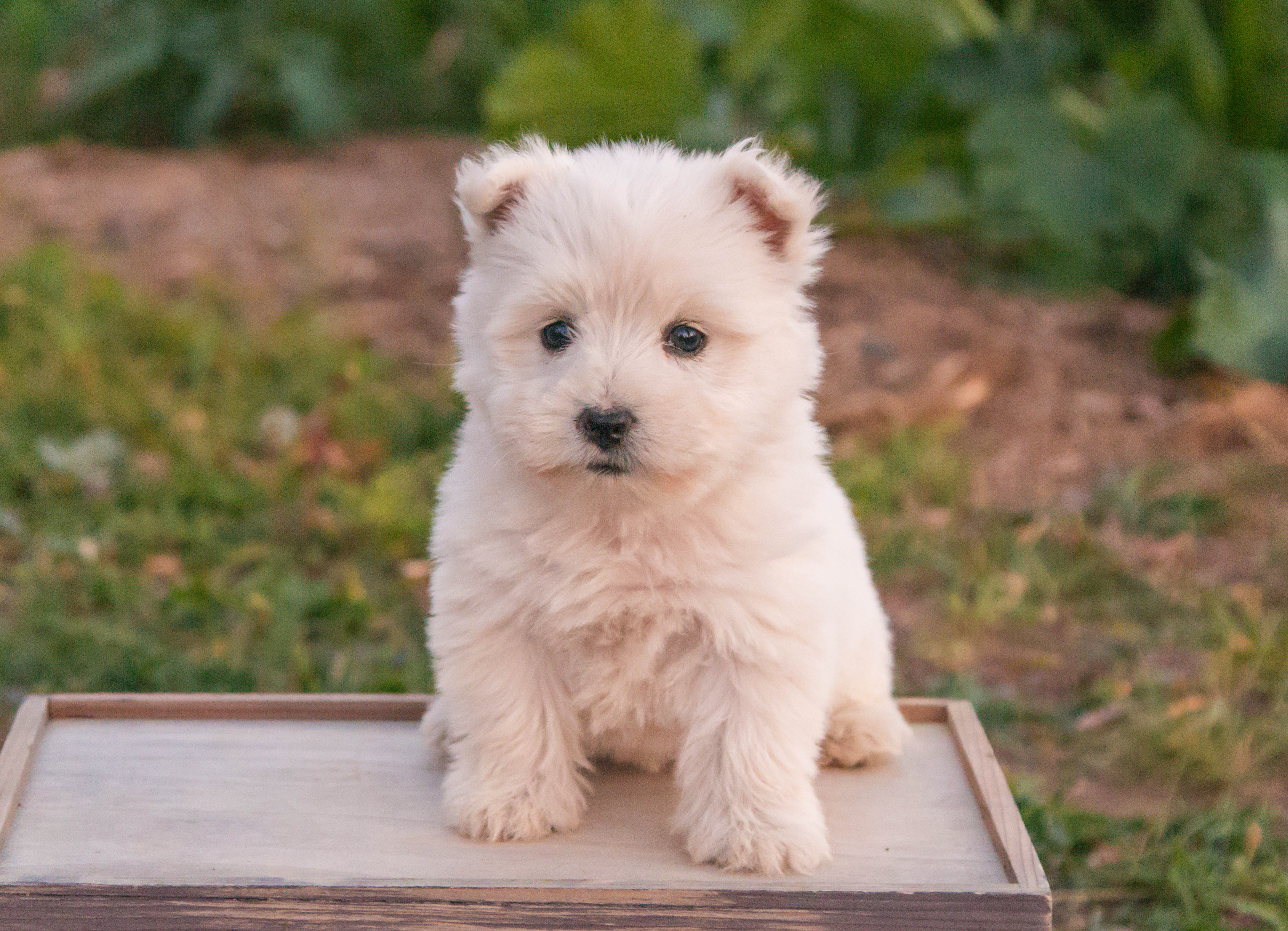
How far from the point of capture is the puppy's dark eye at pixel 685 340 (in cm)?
239

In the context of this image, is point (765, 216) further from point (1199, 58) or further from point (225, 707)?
point (1199, 58)

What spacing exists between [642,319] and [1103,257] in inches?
188

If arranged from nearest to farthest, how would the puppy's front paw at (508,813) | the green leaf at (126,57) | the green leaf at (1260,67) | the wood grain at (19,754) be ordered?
the puppy's front paw at (508,813) → the wood grain at (19,754) → the green leaf at (1260,67) → the green leaf at (126,57)

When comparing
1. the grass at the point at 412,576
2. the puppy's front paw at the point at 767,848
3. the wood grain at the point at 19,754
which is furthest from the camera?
the grass at the point at 412,576

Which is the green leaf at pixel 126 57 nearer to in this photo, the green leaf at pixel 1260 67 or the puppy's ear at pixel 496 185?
the green leaf at pixel 1260 67

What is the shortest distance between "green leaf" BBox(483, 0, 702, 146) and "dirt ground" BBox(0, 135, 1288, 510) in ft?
3.45

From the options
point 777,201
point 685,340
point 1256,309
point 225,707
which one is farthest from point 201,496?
point 1256,309

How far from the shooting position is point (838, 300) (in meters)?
6.40

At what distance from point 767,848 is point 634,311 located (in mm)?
1008

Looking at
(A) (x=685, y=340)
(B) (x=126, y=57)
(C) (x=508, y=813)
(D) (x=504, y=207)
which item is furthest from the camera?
(B) (x=126, y=57)

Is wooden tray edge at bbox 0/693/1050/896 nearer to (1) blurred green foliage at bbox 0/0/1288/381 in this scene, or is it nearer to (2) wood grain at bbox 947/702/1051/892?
(2) wood grain at bbox 947/702/1051/892

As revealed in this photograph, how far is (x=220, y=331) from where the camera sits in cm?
599

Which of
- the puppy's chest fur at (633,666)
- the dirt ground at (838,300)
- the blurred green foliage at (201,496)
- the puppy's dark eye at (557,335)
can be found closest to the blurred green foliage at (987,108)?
the dirt ground at (838,300)

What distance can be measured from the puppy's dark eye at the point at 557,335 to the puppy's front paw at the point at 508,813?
880mm
